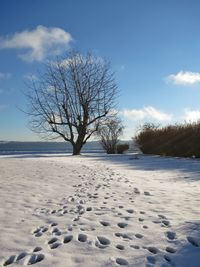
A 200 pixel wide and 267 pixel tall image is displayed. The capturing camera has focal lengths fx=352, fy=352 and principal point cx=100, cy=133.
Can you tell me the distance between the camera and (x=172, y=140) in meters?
25.8

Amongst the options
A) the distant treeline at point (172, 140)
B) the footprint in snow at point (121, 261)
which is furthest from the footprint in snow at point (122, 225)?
the distant treeline at point (172, 140)

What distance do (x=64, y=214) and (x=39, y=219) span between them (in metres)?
0.57

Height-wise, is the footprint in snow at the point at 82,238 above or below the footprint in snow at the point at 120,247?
above

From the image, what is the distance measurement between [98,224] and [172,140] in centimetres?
2030

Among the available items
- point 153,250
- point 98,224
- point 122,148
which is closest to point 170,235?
point 153,250

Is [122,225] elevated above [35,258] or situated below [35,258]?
above

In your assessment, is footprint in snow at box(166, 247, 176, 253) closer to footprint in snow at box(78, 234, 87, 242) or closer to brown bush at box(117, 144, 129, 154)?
footprint in snow at box(78, 234, 87, 242)

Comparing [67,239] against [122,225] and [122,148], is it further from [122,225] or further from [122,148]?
[122,148]

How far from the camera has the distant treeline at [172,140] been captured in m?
22.8

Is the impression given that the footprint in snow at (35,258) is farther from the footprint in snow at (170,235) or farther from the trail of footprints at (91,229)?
the footprint in snow at (170,235)

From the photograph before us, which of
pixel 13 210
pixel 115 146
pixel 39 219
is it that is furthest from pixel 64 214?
pixel 115 146

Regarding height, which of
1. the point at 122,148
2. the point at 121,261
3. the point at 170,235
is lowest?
the point at 121,261

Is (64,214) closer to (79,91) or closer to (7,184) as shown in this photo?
(7,184)

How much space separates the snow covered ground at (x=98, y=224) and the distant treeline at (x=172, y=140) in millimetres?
12659
